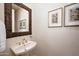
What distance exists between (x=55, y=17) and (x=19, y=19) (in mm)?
413

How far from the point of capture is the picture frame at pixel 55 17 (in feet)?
6.34

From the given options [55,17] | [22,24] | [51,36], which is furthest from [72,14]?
[22,24]

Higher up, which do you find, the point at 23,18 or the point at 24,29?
the point at 23,18

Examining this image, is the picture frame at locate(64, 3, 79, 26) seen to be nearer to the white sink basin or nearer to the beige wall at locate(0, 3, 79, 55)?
the beige wall at locate(0, 3, 79, 55)

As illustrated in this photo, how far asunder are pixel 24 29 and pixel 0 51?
37 cm

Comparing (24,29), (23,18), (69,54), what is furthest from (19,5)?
(69,54)

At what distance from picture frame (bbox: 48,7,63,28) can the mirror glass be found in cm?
26

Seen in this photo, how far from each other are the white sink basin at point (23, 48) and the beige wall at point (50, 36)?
0.06 metres

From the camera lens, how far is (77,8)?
6.27 ft

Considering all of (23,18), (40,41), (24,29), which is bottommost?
(40,41)

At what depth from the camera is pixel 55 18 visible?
1.94 metres

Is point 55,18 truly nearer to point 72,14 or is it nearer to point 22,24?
point 72,14

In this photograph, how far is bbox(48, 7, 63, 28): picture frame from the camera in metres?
1.93

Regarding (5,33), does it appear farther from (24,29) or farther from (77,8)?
(77,8)
